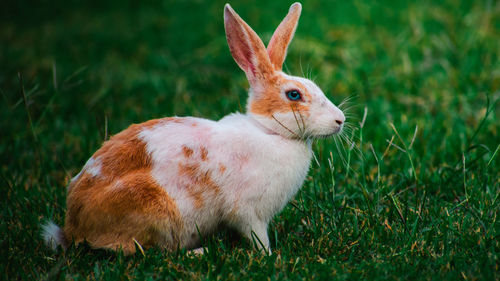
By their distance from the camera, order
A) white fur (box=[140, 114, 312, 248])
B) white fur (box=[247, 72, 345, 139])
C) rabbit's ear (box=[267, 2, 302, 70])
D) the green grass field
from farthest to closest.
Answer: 1. rabbit's ear (box=[267, 2, 302, 70])
2. white fur (box=[247, 72, 345, 139])
3. white fur (box=[140, 114, 312, 248])
4. the green grass field

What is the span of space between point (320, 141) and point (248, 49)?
3.48 ft

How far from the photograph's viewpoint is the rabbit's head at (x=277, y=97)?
291cm

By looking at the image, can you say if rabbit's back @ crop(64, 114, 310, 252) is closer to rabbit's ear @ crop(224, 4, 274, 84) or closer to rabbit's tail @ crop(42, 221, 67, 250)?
rabbit's tail @ crop(42, 221, 67, 250)

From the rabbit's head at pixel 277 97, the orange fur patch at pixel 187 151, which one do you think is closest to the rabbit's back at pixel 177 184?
the orange fur patch at pixel 187 151

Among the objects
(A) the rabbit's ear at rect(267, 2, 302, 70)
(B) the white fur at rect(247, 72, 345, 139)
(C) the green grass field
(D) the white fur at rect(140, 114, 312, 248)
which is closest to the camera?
(C) the green grass field

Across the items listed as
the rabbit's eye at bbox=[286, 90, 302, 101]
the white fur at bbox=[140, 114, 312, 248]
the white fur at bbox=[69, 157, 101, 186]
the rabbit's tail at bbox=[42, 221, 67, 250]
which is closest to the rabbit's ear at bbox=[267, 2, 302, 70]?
the rabbit's eye at bbox=[286, 90, 302, 101]

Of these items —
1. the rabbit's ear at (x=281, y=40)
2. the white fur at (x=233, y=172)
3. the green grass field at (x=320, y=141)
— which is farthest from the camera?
the rabbit's ear at (x=281, y=40)

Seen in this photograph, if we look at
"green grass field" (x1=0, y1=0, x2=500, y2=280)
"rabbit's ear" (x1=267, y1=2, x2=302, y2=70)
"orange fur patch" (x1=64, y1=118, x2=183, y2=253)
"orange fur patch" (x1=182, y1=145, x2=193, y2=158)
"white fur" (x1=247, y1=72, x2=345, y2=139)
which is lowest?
"green grass field" (x1=0, y1=0, x2=500, y2=280)

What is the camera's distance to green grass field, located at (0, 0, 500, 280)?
8.76ft

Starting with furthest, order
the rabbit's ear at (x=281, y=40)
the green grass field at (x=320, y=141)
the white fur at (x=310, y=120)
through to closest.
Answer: the rabbit's ear at (x=281, y=40)
the white fur at (x=310, y=120)
the green grass field at (x=320, y=141)

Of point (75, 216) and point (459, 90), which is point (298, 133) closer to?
point (75, 216)

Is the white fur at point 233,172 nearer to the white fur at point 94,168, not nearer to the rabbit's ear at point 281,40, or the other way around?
the white fur at point 94,168

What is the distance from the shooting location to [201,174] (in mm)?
2777

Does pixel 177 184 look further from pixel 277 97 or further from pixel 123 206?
pixel 277 97
